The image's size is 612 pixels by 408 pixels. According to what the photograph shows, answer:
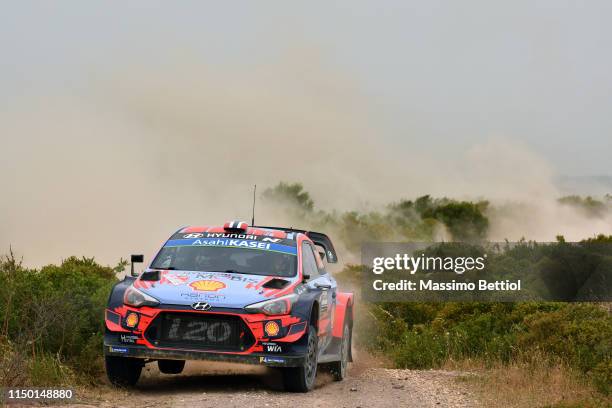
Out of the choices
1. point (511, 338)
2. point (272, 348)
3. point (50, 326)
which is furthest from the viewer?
point (511, 338)

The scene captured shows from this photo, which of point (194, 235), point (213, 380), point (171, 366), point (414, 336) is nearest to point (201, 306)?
point (194, 235)

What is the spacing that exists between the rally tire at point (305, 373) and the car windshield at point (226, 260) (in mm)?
953

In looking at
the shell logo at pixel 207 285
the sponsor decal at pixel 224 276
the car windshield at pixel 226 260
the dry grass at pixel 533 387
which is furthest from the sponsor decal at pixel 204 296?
the dry grass at pixel 533 387

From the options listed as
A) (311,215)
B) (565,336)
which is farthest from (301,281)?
(311,215)

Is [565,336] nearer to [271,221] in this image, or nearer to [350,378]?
[350,378]

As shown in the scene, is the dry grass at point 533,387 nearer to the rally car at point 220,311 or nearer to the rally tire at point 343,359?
the rally tire at point 343,359

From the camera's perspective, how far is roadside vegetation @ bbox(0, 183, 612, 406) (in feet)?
45.2

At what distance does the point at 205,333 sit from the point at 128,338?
906mm

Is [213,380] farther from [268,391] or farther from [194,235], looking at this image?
[194,235]

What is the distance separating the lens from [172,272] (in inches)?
552

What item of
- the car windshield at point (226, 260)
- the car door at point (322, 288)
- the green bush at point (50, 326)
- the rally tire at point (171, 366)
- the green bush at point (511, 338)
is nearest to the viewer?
the green bush at point (50, 326)

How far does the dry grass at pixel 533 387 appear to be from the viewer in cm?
1346

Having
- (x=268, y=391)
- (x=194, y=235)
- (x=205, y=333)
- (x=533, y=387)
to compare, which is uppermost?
(x=194, y=235)

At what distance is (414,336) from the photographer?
2111 cm
